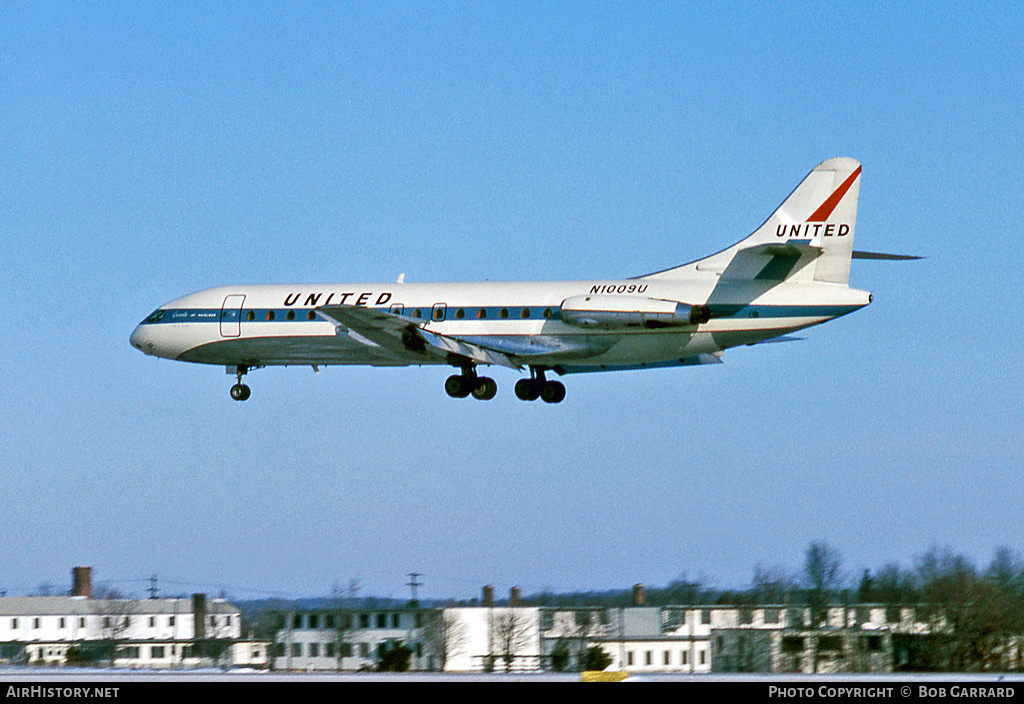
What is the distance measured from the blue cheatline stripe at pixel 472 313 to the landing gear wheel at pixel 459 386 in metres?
2.00

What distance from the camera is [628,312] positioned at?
37.4 m

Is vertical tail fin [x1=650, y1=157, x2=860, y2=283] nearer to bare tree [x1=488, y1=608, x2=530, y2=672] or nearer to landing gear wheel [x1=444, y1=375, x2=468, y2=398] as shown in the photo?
landing gear wheel [x1=444, y1=375, x2=468, y2=398]

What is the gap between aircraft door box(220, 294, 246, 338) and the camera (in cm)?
4347

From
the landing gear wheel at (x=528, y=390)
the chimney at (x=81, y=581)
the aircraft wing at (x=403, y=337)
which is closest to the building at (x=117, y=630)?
the chimney at (x=81, y=581)

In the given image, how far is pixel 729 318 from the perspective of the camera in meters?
36.8

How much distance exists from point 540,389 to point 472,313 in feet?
13.0

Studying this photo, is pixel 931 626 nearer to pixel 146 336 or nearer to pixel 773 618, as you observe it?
pixel 773 618

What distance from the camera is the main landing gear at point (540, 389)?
141 ft

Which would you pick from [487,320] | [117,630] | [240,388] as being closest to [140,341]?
[240,388]

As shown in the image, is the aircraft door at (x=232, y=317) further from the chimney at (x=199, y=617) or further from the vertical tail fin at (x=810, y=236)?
the vertical tail fin at (x=810, y=236)

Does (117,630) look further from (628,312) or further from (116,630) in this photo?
(628,312)

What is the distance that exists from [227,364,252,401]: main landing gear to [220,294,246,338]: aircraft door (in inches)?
63.7
